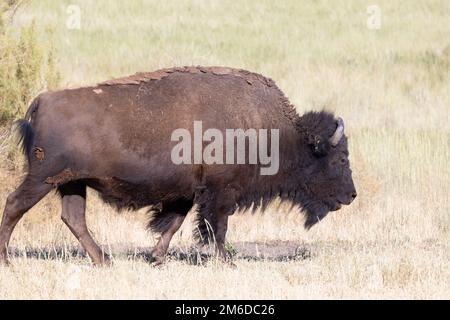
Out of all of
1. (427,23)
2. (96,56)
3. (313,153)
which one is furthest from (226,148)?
(427,23)

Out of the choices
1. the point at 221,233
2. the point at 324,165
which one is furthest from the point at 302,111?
the point at 221,233

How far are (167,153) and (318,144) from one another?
5.62 feet

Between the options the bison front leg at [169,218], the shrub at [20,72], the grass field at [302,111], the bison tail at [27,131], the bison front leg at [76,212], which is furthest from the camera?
the shrub at [20,72]

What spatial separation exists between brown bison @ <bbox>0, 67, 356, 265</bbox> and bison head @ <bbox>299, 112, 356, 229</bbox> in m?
0.01

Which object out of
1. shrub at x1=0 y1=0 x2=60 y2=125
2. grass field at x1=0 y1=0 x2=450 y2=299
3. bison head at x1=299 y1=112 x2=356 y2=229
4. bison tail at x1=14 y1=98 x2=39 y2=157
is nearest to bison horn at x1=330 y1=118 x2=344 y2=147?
bison head at x1=299 y1=112 x2=356 y2=229

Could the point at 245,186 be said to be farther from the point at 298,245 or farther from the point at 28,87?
the point at 28,87

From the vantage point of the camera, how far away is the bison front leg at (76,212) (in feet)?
30.6

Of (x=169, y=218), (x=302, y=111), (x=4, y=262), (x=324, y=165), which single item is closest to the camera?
(x=4, y=262)

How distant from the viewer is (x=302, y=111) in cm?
1923

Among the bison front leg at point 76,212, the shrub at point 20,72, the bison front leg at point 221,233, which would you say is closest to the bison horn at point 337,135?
the bison front leg at point 221,233

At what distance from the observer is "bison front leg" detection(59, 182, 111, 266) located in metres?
9.32

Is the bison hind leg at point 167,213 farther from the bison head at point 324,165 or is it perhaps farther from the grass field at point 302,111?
the bison head at point 324,165

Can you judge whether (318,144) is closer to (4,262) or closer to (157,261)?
(157,261)

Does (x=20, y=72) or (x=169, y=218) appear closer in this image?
(x=169, y=218)
